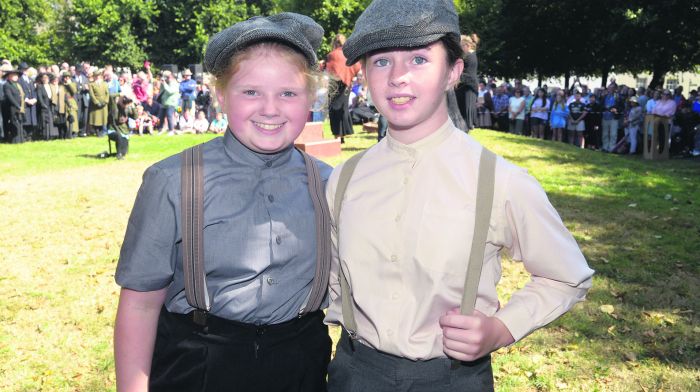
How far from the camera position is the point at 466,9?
152ft

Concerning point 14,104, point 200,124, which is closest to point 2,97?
point 14,104

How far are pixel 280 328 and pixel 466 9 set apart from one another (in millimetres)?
46887

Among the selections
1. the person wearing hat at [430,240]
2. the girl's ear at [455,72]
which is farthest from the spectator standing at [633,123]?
the person wearing hat at [430,240]

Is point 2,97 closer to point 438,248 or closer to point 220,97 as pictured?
point 220,97

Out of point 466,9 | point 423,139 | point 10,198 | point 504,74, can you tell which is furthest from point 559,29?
point 423,139

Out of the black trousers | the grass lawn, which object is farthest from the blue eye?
the grass lawn

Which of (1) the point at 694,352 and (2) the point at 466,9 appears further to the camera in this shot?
(2) the point at 466,9

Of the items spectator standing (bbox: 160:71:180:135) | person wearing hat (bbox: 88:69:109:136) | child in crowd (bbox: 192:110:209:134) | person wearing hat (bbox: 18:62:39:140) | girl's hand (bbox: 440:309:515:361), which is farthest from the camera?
child in crowd (bbox: 192:110:209:134)

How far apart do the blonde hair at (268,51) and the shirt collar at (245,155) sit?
0.18m

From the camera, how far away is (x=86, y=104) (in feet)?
68.6

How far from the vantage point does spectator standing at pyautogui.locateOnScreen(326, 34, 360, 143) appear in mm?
10781

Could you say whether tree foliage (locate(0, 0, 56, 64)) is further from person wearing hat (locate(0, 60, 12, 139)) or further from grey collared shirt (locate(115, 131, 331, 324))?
grey collared shirt (locate(115, 131, 331, 324))

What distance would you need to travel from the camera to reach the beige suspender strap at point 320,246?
7.20 ft

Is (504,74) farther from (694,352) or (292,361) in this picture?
(292,361)
